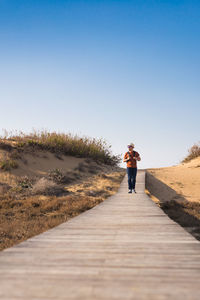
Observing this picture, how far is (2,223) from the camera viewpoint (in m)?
8.81

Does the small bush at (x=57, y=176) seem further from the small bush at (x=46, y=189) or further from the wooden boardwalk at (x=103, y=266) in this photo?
the wooden boardwalk at (x=103, y=266)

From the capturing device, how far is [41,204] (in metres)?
11.5

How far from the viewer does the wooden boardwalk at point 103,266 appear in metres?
2.14

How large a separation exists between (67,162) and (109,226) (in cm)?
1391

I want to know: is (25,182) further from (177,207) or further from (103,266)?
(103,266)

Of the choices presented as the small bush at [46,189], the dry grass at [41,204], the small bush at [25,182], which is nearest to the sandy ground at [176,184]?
the dry grass at [41,204]

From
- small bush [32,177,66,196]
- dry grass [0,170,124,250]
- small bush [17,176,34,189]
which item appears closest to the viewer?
dry grass [0,170,124,250]

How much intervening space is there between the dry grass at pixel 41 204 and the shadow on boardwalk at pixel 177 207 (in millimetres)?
2360

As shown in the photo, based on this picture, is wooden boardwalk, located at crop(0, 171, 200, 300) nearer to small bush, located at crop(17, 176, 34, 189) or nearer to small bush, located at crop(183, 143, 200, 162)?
small bush, located at crop(17, 176, 34, 189)

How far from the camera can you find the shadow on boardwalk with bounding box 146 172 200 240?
9.21 m

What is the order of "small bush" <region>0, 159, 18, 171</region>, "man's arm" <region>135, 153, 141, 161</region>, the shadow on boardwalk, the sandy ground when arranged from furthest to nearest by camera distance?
"small bush" <region>0, 159, 18, 171</region>
the sandy ground
"man's arm" <region>135, 153, 141, 161</region>
the shadow on boardwalk

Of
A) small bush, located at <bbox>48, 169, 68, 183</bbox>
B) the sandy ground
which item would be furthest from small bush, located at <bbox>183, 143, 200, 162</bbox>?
small bush, located at <bbox>48, 169, 68, 183</bbox>

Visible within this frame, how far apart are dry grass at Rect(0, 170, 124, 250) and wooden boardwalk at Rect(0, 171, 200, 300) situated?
3.33 metres

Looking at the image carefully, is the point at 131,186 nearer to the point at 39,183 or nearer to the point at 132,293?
the point at 39,183
